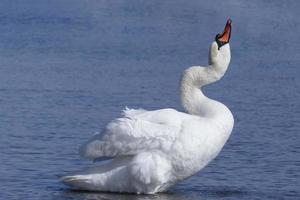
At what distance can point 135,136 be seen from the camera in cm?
1204

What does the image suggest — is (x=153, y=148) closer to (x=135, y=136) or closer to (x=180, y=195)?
(x=135, y=136)

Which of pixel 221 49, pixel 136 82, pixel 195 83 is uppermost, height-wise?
pixel 221 49

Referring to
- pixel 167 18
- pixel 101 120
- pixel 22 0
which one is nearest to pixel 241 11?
pixel 167 18

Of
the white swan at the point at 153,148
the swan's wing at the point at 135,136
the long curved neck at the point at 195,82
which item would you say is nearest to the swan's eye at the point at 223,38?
the white swan at the point at 153,148

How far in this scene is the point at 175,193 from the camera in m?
12.6

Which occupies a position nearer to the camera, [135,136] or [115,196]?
[135,136]

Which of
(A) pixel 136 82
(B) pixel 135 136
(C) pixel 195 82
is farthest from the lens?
(A) pixel 136 82

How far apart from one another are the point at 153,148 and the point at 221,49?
1322mm

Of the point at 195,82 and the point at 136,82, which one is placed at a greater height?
the point at 195,82

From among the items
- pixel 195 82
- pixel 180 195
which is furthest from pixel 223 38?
pixel 180 195

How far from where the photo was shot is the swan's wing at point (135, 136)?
12.0 m

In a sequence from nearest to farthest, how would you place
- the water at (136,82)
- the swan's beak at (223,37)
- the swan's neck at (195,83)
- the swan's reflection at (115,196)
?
1. the swan's reflection at (115,196)
2. the swan's beak at (223,37)
3. the swan's neck at (195,83)
4. the water at (136,82)

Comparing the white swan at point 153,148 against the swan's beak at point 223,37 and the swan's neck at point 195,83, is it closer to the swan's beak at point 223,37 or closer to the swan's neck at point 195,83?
the swan's beak at point 223,37

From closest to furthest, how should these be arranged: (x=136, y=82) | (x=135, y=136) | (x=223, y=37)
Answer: (x=135, y=136), (x=223, y=37), (x=136, y=82)
